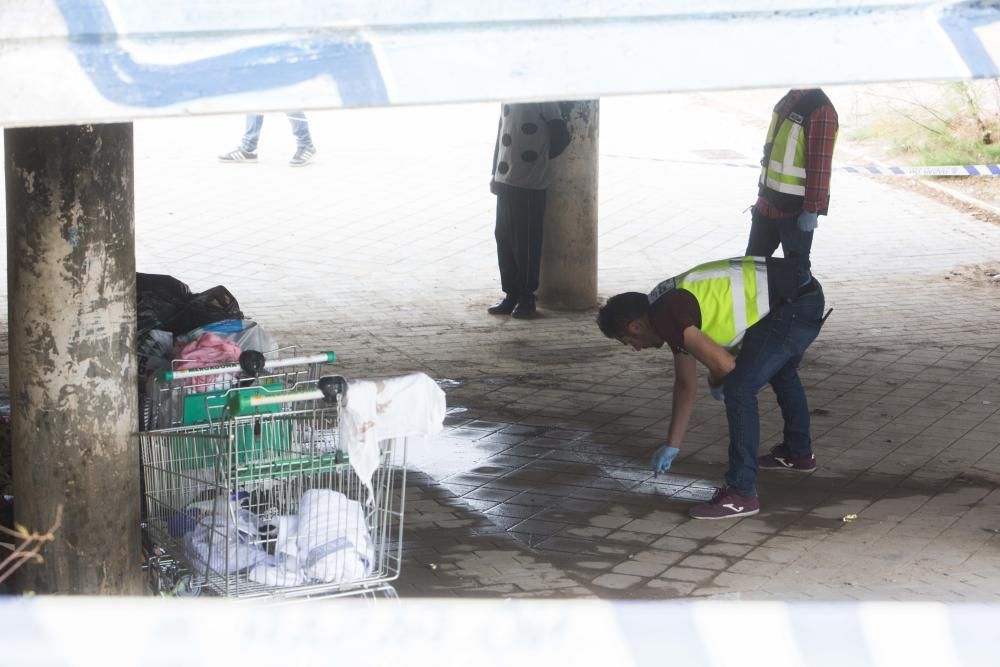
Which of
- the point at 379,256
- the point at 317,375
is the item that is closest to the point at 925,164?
the point at 379,256

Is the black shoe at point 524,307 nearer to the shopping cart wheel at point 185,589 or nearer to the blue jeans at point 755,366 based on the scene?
the blue jeans at point 755,366

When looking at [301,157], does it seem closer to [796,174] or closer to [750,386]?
[796,174]

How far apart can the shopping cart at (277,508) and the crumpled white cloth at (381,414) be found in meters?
0.06

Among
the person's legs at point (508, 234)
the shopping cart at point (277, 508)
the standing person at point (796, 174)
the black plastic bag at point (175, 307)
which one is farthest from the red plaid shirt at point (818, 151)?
the shopping cart at point (277, 508)

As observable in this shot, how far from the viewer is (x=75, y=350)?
14.8 ft

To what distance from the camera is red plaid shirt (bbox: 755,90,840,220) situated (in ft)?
25.5

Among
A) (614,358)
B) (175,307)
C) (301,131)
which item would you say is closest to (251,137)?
(301,131)

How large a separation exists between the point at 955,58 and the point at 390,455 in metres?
2.05

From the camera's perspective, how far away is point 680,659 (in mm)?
2566

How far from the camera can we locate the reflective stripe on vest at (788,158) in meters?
7.90

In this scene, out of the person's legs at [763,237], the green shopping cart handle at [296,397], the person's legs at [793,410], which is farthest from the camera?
the person's legs at [763,237]

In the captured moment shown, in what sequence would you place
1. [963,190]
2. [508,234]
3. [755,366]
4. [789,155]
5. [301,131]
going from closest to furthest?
[755,366]
[789,155]
[508,234]
[963,190]
[301,131]

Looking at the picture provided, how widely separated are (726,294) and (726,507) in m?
0.98

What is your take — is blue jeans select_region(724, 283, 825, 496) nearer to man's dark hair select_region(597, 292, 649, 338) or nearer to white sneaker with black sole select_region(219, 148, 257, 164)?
man's dark hair select_region(597, 292, 649, 338)
